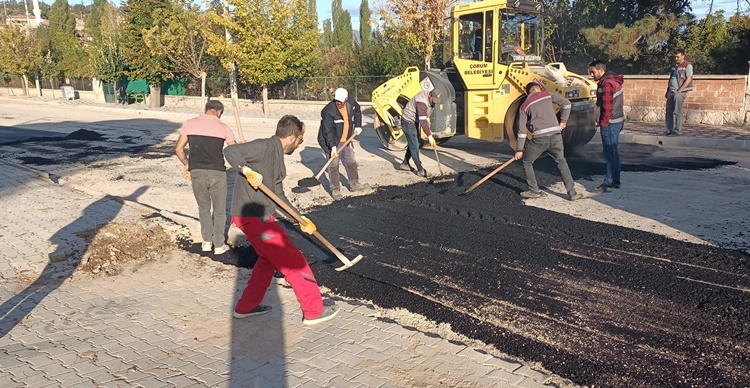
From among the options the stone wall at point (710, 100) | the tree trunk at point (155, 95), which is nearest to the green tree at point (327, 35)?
the tree trunk at point (155, 95)

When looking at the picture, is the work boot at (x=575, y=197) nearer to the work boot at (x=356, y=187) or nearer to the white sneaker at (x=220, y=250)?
the work boot at (x=356, y=187)

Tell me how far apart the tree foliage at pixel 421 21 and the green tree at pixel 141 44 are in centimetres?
1159

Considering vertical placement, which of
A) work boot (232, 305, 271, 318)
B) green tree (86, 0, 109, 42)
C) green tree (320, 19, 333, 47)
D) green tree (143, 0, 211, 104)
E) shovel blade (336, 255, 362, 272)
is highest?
green tree (86, 0, 109, 42)

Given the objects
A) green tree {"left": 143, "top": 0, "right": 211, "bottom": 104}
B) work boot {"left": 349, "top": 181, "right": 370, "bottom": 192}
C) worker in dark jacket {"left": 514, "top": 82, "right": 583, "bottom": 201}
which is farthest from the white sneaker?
green tree {"left": 143, "top": 0, "right": 211, "bottom": 104}

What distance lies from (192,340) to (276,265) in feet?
2.66

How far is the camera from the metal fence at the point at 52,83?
42406mm

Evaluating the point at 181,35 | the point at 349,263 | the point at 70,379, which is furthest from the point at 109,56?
the point at 70,379

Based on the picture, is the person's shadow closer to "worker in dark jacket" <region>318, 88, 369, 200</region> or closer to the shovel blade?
the shovel blade

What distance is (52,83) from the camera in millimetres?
46000

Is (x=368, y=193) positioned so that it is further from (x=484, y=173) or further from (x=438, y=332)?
(x=438, y=332)

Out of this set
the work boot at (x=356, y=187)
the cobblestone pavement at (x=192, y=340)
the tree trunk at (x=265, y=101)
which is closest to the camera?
the cobblestone pavement at (x=192, y=340)

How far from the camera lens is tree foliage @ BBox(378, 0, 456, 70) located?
22.6m

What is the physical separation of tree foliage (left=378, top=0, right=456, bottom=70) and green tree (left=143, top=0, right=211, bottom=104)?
8.49 m

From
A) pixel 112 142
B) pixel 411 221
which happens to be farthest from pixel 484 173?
pixel 112 142
